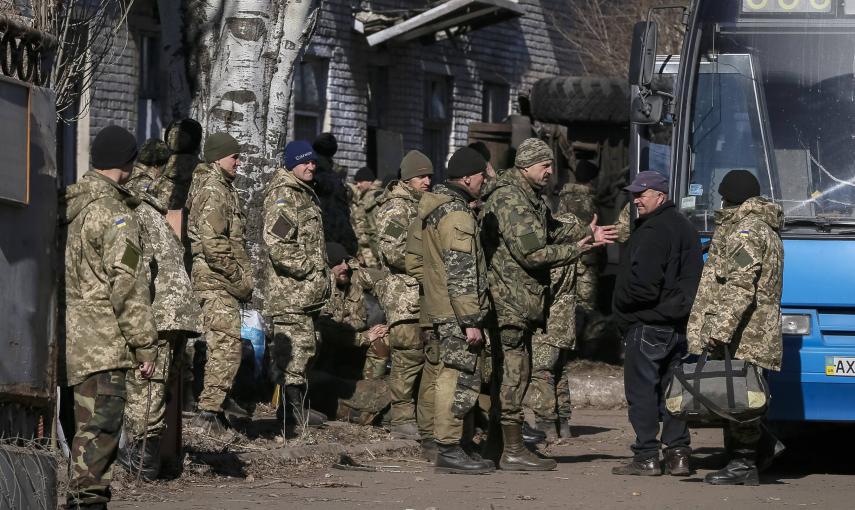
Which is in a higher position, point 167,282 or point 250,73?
point 250,73

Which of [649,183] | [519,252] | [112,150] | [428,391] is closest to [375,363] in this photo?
[428,391]

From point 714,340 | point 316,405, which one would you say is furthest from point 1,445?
point 316,405

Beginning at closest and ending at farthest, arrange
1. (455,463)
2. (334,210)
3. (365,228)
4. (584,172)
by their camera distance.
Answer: (455,463)
(334,210)
(365,228)
(584,172)

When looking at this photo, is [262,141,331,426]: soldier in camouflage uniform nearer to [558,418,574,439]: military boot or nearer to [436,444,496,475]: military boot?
[436,444,496,475]: military boot

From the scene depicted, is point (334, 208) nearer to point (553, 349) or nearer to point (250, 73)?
point (250, 73)

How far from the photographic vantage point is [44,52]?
6867mm

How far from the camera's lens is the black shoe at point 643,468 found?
9945 mm

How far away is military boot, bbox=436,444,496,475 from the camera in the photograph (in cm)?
980

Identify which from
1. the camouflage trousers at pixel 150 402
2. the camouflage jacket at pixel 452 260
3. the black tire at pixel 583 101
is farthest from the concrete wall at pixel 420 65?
the camouflage trousers at pixel 150 402

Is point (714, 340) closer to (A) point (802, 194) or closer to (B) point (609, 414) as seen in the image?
(A) point (802, 194)

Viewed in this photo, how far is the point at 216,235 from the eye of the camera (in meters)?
10.1

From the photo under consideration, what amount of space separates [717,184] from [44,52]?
5.33 metres

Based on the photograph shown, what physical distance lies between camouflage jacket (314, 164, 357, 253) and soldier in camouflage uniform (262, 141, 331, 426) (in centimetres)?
325

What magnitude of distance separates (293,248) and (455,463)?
2.05 meters
